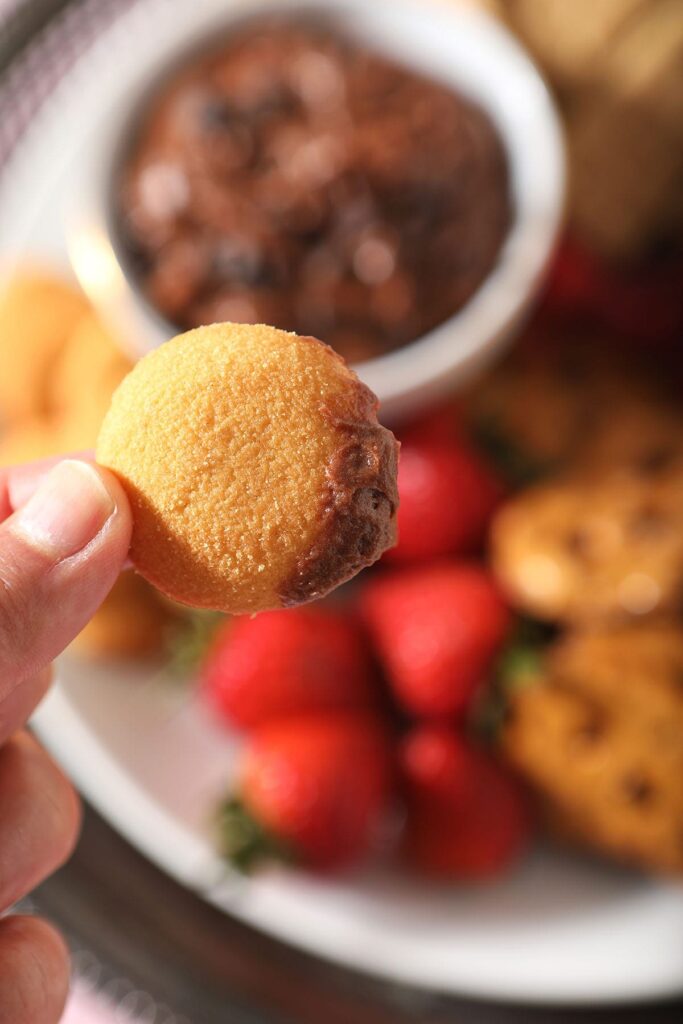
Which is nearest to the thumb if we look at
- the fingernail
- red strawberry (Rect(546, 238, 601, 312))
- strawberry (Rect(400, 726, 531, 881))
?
the fingernail

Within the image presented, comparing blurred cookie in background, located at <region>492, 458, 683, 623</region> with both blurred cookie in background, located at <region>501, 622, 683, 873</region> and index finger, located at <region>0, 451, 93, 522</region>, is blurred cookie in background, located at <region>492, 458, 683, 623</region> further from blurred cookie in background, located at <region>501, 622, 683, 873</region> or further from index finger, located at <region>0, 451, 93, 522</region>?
index finger, located at <region>0, 451, 93, 522</region>

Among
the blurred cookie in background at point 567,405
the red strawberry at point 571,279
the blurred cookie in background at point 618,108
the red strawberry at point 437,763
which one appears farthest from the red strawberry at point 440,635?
the blurred cookie in background at point 618,108

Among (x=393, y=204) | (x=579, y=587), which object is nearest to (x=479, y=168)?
(x=393, y=204)

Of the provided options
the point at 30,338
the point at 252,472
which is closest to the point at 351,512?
the point at 252,472

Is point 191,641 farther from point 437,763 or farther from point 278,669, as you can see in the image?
point 437,763

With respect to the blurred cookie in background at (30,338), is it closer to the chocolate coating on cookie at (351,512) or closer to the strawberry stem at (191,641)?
the strawberry stem at (191,641)
